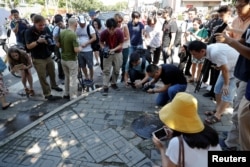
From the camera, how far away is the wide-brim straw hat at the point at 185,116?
166cm

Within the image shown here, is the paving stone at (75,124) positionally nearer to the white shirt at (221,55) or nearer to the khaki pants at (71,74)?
the khaki pants at (71,74)

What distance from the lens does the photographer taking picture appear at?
4.56 metres

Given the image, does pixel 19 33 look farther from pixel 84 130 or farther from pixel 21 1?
pixel 21 1

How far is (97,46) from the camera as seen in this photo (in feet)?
→ 19.2

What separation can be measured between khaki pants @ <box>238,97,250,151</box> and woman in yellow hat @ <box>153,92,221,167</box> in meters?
0.86

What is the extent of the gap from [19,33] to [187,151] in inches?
254

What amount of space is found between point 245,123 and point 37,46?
13.5ft

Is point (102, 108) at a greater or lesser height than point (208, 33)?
lesser

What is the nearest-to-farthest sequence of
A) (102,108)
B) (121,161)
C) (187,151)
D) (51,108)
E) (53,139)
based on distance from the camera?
(187,151) → (121,161) → (53,139) → (102,108) → (51,108)

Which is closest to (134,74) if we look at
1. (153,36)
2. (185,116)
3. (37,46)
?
(153,36)

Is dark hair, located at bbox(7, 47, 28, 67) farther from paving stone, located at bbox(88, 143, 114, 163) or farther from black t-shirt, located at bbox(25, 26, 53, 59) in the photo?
paving stone, located at bbox(88, 143, 114, 163)

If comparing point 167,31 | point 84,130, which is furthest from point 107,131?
point 167,31

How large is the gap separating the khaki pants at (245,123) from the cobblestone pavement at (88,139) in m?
1.06

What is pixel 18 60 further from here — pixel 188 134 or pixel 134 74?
pixel 188 134
